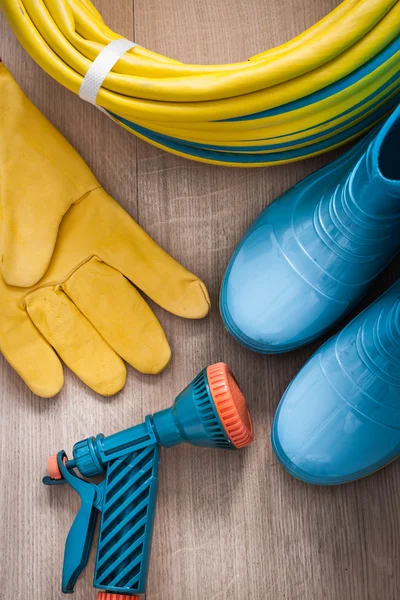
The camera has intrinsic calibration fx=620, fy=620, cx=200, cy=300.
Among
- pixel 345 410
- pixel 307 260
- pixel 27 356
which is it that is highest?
pixel 307 260

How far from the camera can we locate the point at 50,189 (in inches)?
33.7

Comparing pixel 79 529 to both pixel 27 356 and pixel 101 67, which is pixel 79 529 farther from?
pixel 101 67

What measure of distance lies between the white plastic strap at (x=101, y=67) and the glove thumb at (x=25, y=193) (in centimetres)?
13

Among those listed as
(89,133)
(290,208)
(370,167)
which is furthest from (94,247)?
(370,167)

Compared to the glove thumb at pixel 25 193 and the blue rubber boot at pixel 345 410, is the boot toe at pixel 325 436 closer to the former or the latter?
the blue rubber boot at pixel 345 410

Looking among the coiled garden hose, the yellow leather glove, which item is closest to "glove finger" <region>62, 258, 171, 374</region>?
the yellow leather glove

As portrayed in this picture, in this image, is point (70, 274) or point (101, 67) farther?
point (70, 274)

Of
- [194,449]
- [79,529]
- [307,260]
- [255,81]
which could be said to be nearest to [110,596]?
[79,529]

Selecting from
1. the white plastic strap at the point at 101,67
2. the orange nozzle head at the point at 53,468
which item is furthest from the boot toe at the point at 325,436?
the white plastic strap at the point at 101,67

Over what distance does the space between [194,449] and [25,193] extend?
0.42m

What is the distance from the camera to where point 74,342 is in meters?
0.87

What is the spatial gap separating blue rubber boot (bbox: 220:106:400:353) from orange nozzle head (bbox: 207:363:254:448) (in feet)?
0.24

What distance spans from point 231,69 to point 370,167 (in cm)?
21

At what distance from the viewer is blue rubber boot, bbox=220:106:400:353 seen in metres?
0.75
